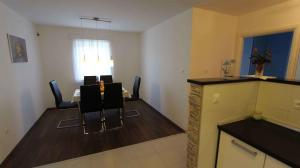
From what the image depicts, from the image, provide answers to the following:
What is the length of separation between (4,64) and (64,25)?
2.16 meters

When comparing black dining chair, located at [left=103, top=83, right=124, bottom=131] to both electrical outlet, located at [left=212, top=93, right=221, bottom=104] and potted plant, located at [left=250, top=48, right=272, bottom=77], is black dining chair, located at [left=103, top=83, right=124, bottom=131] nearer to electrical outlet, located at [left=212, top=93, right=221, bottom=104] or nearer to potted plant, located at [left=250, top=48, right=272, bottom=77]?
electrical outlet, located at [left=212, top=93, right=221, bottom=104]

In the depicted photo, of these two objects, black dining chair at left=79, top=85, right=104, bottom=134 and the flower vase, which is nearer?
the flower vase

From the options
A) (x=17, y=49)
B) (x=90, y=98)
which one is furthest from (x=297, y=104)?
(x=17, y=49)

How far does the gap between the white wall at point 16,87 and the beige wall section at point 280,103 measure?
3.48 meters

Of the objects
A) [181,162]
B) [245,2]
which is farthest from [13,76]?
[245,2]

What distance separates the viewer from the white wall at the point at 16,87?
220 cm

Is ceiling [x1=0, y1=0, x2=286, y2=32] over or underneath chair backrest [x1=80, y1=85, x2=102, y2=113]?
over

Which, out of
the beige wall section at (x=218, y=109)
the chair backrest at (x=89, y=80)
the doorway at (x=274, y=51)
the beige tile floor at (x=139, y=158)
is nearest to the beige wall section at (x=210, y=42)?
the beige wall section at (x=218, y=109)

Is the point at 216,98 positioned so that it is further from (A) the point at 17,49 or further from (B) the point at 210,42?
(A) the point at 17,49

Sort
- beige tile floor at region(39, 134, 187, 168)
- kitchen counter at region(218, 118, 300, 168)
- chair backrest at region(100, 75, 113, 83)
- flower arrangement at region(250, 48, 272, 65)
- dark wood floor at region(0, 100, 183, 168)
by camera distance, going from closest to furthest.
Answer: kitchen counter at region(218, 118, 300, 168) < flower arrangement at region(250, 48, 272, 65) < beige tile floor at region(39, 134, 187, 168) < dark wood floor at region(0, 100, 183, 168) < chair backrest at region(100, 75, 113, 83)

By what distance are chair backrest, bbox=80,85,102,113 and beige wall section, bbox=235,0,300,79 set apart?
3313 mm

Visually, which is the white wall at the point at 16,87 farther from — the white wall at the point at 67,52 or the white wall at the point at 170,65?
the white wall at the point at 170,65

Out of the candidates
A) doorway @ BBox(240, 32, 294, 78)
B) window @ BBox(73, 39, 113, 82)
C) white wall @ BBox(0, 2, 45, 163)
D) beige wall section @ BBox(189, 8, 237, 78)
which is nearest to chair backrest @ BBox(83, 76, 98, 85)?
window @ BBox(73, 39, 113, 82)

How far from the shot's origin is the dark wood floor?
2199 millimetres
